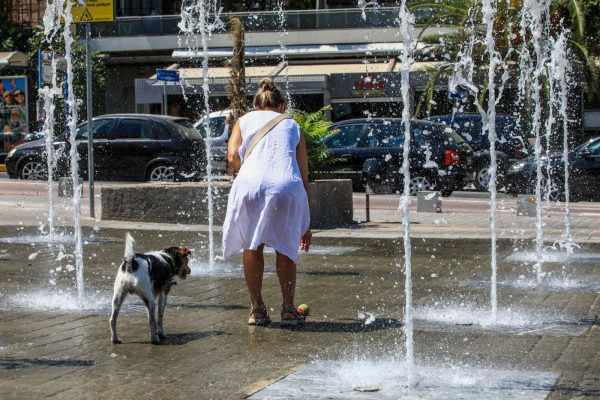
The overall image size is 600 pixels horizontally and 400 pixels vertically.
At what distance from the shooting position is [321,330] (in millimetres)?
7609

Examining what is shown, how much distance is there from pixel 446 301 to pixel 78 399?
4035mm

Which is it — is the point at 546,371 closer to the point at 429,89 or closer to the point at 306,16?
the point at 429,89

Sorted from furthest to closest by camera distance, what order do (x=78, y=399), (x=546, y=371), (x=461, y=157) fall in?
(x=461, y=157), (x=546, y=371), (x=78, y=399)

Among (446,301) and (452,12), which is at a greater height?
(452,12)

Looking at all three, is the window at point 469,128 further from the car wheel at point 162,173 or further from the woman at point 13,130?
the woman at point 13,130

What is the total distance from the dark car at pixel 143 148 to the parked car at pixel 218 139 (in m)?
0.41

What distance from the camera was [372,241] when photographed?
13.8 meters

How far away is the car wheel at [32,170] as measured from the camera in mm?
26062

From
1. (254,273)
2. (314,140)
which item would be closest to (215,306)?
(254,273)

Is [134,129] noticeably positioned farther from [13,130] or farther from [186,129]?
[13,130]

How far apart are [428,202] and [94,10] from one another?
5.89 metres

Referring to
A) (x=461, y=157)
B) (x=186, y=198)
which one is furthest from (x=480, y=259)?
(x=461, y=157)

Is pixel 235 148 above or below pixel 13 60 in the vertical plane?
below

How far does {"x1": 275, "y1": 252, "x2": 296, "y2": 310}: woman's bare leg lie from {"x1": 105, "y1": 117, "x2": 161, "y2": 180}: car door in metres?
17.1
